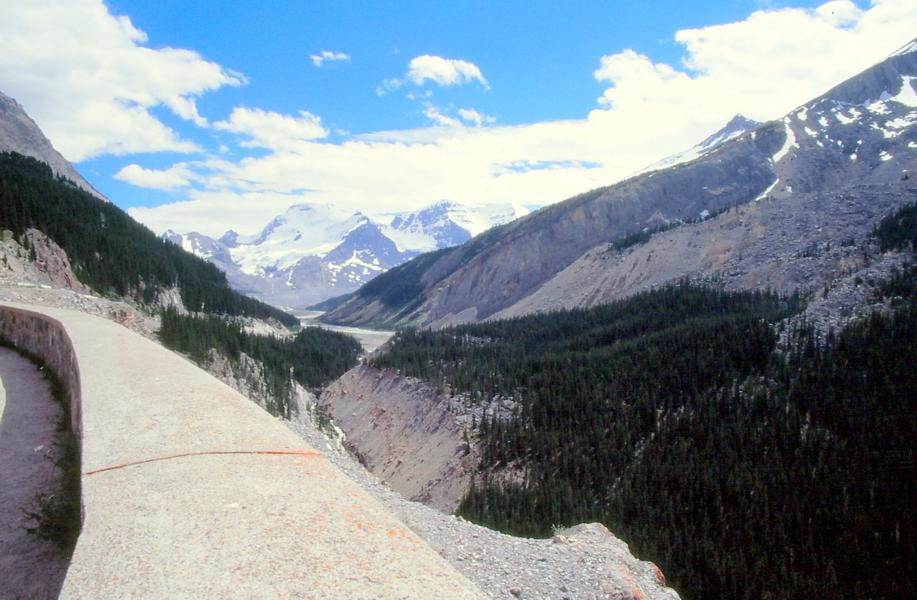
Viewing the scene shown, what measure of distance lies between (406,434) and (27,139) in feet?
550

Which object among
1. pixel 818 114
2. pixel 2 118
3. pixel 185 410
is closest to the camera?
pixel 185 410

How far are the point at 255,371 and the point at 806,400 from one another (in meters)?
44.4

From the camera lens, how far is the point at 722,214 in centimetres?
9456

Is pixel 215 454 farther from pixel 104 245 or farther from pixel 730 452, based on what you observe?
pixel 104 245

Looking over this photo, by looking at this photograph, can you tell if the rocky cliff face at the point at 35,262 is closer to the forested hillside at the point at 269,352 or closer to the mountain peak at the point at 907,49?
the forested hillside at the point at 269,352

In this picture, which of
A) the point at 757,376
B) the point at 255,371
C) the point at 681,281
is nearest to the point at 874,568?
the point at 757,376

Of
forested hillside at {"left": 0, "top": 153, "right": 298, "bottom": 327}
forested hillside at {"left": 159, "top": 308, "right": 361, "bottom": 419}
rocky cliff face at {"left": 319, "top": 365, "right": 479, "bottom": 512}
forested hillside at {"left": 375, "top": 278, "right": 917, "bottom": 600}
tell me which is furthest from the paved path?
forested hillside at {"left": 0, "top": 153, "right": 298, "bottom": 327}

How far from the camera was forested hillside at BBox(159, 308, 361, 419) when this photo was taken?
4259 cm

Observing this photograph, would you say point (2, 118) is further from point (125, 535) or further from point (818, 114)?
point (818, 114)

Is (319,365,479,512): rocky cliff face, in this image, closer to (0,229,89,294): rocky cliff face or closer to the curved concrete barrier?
(0,229,89,294): rocky cliff face

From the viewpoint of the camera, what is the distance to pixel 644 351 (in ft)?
144

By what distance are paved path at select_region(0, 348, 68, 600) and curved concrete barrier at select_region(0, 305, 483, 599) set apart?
137 cm

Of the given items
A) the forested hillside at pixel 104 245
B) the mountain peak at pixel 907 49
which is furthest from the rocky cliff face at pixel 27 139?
the mountain peak at pixel 907 49

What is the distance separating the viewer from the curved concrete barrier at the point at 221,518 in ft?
13.2
